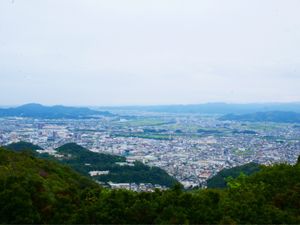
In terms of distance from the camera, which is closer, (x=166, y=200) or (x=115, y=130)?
(x=166, y=200)

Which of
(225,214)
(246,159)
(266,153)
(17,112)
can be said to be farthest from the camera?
(17,112)

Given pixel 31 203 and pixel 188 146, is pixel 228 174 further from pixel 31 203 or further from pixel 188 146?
pixel 188 146

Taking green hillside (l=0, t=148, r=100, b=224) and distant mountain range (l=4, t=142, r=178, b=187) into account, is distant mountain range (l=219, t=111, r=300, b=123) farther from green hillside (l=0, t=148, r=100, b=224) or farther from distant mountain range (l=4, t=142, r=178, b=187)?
green hillside (l=0, t=148, r=100, b=224)

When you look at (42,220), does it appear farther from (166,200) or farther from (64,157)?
(64,157)

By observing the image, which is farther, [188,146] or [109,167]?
[188,146]

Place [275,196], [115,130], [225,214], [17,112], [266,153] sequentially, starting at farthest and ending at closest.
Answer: [17,112]
[115,130]
[266,153]
[275,196]
[225,214]

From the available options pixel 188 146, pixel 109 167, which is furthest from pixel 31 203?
pixel 188 146

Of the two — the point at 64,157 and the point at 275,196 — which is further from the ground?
the point at 275,196

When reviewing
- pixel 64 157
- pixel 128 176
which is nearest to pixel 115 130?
pixel 64 157
